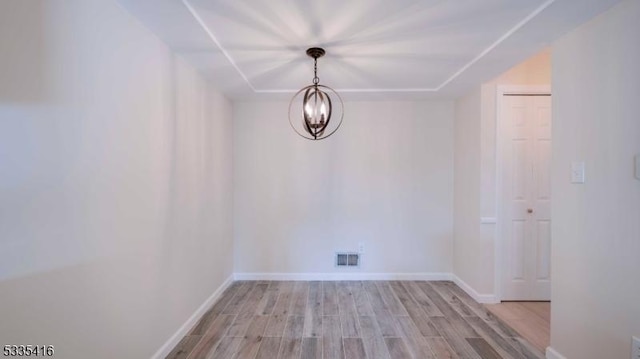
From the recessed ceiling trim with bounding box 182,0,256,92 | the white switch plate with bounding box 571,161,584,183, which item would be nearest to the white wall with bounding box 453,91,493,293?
the white switch plate with bounding box 571,161,584,183

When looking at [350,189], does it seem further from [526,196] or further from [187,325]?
[187,325]

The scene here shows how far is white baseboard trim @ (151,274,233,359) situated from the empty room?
0.02 metres

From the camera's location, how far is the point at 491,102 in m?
2.90

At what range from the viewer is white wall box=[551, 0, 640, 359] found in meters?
1.46

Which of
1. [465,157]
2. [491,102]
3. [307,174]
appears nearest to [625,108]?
[491,102]

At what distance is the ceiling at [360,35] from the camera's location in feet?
5.27

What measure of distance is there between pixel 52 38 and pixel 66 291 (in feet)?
3.66

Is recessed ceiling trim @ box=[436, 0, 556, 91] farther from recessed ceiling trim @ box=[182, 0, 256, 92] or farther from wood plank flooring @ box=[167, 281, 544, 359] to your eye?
wood plank flooring @ box=[167, 281, 544, 359]

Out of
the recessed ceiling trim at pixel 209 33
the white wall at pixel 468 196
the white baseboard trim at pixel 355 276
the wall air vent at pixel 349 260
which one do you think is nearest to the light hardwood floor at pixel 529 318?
the white wall at pixel 468 196

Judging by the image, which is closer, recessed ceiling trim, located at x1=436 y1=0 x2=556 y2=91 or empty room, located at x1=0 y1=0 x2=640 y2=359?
empty room, located at x1=0 y1=0 x2=640 y2=359

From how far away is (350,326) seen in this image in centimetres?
242

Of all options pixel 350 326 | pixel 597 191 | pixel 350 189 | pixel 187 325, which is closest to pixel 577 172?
pixel 597 191

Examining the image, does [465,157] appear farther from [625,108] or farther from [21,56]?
[21,56]

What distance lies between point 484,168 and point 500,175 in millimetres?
185
